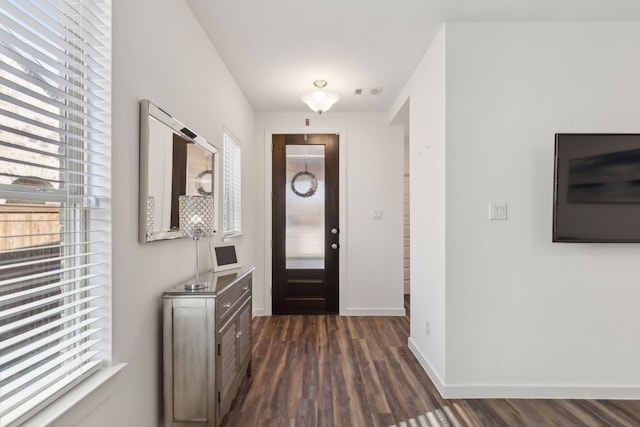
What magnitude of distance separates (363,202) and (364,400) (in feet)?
8.65

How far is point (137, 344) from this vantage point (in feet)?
5.48

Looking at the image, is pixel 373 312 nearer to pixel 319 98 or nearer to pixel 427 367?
pixel 427 367

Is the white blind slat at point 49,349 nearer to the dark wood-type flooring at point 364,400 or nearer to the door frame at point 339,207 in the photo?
the dark wood-type flooring at point 364,400

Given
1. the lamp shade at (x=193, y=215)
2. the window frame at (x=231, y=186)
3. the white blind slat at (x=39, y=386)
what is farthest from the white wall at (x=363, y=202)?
the white blind slat at (x=39, y=386)

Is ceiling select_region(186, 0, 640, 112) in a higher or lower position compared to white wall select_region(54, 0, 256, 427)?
higher

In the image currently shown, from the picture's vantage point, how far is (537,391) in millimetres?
2482

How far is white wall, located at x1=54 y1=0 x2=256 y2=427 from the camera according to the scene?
1.50 m

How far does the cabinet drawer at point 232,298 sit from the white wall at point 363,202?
197 cm

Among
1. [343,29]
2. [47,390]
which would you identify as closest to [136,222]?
[47,390]

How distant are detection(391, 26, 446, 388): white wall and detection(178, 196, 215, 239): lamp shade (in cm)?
164

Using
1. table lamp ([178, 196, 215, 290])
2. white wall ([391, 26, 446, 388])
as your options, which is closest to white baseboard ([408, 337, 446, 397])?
white wall ([391, 26, 446, 388])

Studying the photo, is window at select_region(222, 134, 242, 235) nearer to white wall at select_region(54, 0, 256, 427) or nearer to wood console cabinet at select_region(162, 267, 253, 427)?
white wall at select_region(54, 0, 256, 427)

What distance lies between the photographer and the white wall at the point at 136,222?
1496mm

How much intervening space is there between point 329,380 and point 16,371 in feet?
6.86
